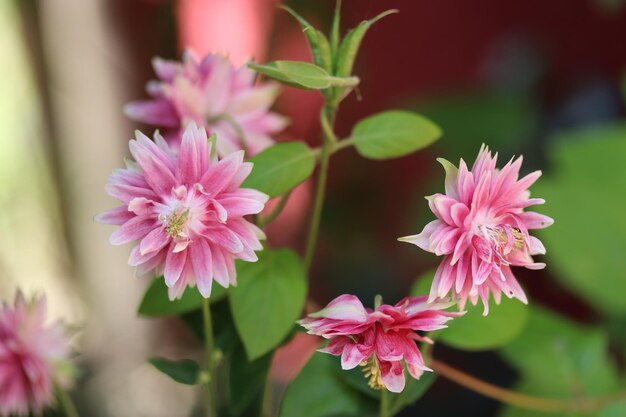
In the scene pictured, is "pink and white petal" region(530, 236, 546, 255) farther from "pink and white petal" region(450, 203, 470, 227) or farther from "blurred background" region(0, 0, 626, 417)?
"blurred background" region(0, 0, 626, 417)

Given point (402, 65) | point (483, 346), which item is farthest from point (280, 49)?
point (483, 346)

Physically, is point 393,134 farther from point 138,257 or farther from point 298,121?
point 298,121

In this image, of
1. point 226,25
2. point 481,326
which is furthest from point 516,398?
point 226,25

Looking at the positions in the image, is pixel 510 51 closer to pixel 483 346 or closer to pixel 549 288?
pixel 549 288

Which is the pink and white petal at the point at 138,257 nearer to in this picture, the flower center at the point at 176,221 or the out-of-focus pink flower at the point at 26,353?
the flower center at the point at 176,221

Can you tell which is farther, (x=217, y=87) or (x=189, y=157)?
(x=217, y=87)

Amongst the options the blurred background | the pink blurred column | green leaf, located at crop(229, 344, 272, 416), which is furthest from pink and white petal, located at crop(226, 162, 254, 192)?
the pink blurred column
